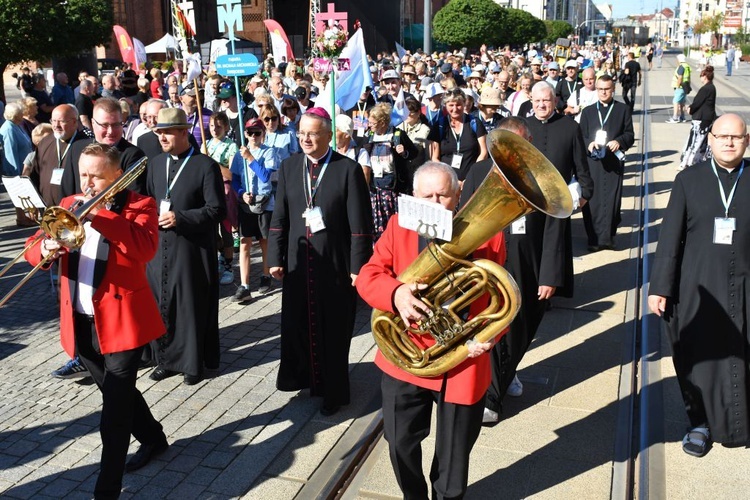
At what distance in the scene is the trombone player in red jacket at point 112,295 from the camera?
3969 millimetres

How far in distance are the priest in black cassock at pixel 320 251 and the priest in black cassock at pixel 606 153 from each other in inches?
196

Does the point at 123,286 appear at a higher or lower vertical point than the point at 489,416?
higher

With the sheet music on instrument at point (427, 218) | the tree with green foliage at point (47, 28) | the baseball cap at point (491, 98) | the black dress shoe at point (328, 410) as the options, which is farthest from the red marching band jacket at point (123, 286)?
the tree with green foliage at point (47, 28)

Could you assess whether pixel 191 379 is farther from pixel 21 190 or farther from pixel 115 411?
pixel 21 190

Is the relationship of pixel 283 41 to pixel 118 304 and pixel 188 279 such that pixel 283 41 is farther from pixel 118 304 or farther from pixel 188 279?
pixel 118 304

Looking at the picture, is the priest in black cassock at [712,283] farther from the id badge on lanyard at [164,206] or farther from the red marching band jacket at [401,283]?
the id badge on lanyard at [164,206]

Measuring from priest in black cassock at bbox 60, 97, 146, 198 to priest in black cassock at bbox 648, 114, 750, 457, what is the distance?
3733 millimetres

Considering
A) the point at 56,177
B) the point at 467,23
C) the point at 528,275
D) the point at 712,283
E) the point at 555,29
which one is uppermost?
the point at 555,29

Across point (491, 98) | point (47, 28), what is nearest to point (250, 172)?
point (491, 98)

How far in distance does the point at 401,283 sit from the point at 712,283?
84.9 inches

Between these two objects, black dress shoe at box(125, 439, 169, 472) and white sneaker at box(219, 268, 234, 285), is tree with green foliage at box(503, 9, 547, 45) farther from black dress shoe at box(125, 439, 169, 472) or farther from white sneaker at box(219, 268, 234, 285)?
black dress shoe at box(125, 439, 169, 472)

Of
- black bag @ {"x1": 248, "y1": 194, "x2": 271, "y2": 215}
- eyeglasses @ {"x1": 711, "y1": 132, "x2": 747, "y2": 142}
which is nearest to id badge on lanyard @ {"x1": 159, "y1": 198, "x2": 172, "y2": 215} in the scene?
black bag @ {"x1": 248, "y1": 194, "x2": 271, "y2": 215}

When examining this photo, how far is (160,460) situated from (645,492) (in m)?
2.81

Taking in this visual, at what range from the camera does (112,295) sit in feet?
13.4
